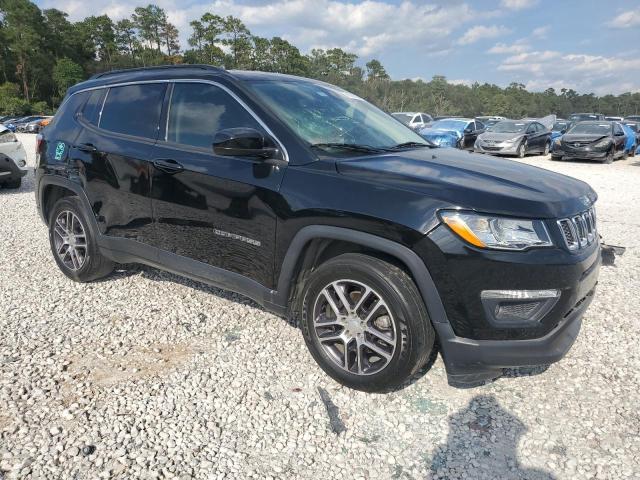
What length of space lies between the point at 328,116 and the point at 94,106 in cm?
221

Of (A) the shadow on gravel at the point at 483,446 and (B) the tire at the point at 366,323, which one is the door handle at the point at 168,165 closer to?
(B) the tire at the point at 366,323

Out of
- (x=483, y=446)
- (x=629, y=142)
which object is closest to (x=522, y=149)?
(x=629, y=142)

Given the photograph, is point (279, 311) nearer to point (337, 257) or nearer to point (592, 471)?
point (337, 257)

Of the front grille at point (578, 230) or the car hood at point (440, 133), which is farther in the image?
the car hood at point (440, 133)

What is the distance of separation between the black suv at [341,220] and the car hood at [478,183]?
0.03ft

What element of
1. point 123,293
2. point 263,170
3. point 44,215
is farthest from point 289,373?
point 44,215

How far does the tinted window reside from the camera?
3.66m

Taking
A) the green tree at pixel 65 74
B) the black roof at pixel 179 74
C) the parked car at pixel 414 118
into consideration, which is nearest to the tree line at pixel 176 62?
the green tree at pixel 65 74

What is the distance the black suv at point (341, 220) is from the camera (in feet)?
7.86

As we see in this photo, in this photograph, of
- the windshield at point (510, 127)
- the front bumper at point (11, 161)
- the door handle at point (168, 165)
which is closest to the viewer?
the door handle at point (168, 165)

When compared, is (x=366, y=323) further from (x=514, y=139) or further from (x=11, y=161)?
(x=514, y=139)

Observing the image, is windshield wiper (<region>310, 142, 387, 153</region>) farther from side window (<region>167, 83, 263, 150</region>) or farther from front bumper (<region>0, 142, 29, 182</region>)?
front bumper (<region>0, 142, 29, 182</region>)

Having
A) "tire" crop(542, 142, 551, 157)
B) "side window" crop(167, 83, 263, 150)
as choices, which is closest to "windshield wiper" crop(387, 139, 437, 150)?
"side window" crop(167, 83, 263, 150)

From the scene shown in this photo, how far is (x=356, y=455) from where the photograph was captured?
2.37m
